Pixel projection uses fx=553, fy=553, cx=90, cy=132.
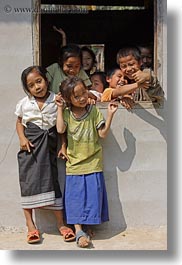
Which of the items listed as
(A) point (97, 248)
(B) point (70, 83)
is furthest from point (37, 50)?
(A) point (97, 248)

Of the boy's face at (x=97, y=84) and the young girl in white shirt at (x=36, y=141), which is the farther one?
the boy's face at (x=97, y=84)

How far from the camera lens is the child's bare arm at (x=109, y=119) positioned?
348 centimetres

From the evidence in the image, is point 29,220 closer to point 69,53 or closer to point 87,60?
point 69,53

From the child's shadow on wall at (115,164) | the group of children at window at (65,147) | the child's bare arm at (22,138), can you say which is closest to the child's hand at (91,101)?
the group of children at window at (65,147)

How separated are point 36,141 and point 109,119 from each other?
0.49 metres

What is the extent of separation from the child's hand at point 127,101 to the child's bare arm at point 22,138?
663 mm

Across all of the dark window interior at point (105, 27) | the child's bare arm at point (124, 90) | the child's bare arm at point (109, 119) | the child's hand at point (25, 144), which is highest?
the dark window interior at point (105, 27)

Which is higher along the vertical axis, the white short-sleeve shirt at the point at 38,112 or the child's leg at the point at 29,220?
the white short-sleeve shirt at the point at 38,112

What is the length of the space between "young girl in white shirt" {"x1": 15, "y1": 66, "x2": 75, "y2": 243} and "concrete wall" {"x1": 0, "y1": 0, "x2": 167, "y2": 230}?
0.50ft

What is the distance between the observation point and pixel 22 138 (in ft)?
11.6

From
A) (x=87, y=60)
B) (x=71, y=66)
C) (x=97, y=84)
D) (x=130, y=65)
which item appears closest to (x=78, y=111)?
(x=71, y=66)

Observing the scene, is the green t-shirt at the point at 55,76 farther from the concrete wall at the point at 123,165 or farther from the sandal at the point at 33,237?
the sandal at the point at 33,237

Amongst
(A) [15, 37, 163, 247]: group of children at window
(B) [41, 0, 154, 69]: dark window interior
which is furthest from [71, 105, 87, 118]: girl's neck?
(B) [41, 0, 154, 69]: dark window interior

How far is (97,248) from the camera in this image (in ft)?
11.5
